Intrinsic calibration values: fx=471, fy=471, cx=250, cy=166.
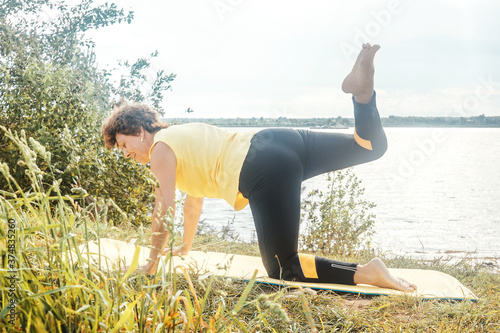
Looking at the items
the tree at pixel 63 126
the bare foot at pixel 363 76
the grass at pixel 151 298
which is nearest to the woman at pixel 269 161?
the bare foot at pixel 363 76

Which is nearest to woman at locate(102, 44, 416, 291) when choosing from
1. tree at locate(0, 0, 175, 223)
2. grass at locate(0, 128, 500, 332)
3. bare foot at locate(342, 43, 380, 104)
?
bare foot at locate(342, 43, 380, 104)

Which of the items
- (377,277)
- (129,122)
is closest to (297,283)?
(377,277)

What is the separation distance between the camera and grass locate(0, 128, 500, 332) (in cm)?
125

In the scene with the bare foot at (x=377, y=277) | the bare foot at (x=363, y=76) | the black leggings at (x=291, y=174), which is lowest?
the bare foot at (x=377, y=277)

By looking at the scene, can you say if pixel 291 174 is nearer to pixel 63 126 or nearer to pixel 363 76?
pixel 363 76

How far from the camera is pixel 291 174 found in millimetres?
2572

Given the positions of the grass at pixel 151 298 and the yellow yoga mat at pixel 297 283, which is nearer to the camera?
the grass at pixel 151 298

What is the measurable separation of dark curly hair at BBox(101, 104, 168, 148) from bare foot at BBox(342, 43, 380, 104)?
1125 millimetres

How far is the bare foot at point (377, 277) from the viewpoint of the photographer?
264 centimetres

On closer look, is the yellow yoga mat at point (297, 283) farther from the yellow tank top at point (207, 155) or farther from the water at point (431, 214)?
the water at point (431, 214)

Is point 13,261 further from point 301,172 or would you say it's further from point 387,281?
point 387,281

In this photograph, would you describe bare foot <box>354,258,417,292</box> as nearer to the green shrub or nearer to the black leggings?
the black leggings

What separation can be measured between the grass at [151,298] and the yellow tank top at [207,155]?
40cm

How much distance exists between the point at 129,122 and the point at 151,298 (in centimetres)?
144
